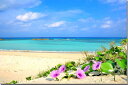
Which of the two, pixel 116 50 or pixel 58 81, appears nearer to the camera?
pixel 58 81

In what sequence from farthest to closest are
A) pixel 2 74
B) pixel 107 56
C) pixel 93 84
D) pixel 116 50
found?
pixel 2 74, pixel 116 50, pixel 107 56, pixel 93 84

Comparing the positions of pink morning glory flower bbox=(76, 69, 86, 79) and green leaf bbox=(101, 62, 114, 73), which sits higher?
green leaf bbox=(101, 62, 114, 73)

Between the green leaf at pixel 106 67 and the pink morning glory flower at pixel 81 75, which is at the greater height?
the green leaf at pixel 106 67

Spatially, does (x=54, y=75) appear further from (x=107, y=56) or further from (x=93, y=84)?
(x=107, y=56)

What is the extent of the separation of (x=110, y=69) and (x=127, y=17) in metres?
0.78

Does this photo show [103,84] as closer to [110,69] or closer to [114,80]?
[114,80]

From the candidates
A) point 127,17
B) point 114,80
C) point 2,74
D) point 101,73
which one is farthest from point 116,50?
point 2,74

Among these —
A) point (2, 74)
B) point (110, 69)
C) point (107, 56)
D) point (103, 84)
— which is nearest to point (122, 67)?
point (110, 69)

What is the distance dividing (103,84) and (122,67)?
0.45 m

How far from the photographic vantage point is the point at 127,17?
188 cm

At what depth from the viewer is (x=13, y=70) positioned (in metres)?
7.04

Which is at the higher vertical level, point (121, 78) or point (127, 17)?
point (127, 17)

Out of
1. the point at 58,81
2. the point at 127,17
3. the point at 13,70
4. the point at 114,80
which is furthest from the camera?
the point at 13,70

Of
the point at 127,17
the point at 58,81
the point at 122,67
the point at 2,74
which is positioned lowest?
the point at 2,74
